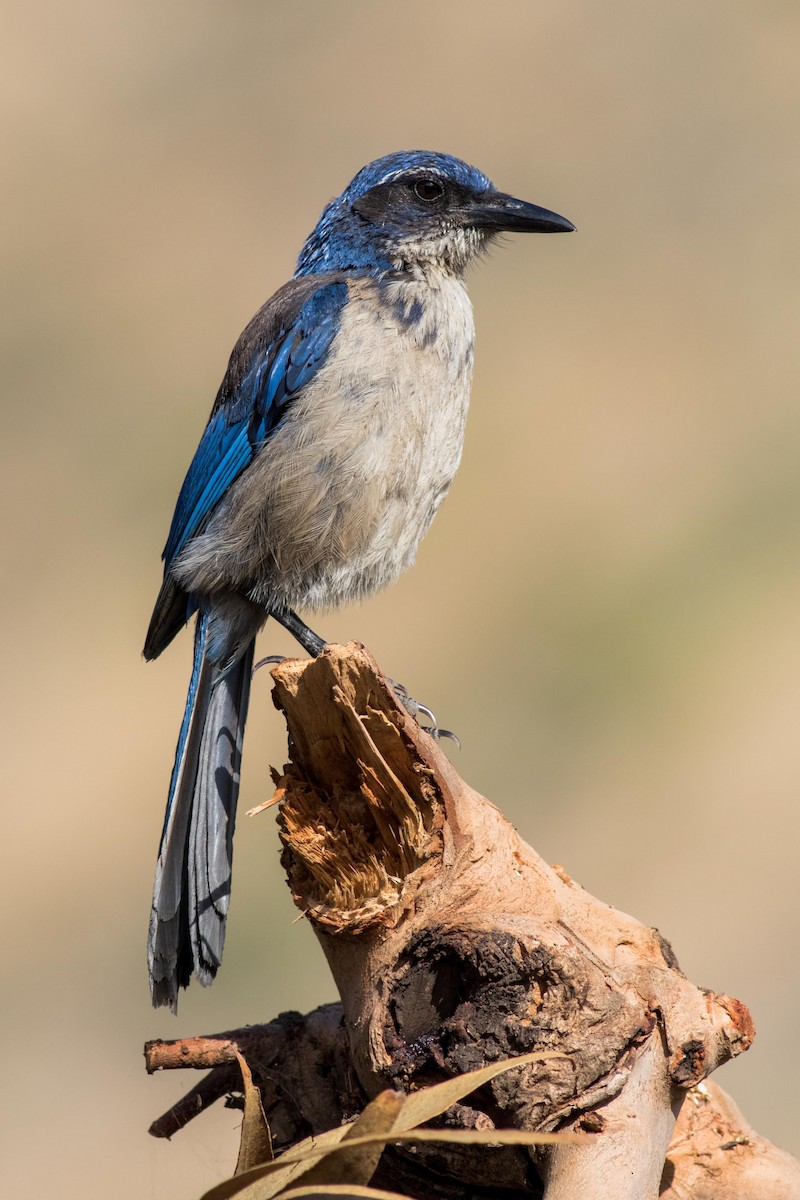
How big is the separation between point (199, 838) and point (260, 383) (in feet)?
5.58

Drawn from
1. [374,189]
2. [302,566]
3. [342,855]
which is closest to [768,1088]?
[302,566]

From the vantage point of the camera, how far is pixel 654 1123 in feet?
8.50

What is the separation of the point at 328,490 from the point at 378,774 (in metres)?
1.58

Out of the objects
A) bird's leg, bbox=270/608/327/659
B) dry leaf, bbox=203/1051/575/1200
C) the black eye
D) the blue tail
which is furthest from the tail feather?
the black eye

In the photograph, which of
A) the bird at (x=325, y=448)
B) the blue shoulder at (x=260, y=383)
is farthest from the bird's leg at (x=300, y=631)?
the blue shoulder at (x=260, y=383)

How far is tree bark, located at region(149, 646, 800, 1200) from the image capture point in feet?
8.42

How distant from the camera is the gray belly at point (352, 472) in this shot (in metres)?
4.32

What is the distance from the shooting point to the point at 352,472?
4.30 metres

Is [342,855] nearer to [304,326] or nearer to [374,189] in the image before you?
[304,326]

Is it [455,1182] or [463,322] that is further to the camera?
[463,322]

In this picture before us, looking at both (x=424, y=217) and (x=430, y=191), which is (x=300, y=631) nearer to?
(x=424, y=217)

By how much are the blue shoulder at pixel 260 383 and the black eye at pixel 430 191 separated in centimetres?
51

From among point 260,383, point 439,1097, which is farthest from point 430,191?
point 439,1097

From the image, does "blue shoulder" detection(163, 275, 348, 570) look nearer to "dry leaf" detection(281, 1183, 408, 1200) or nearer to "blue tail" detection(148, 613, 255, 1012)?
"blue tail" detection(148, 613, 255, 1012)
